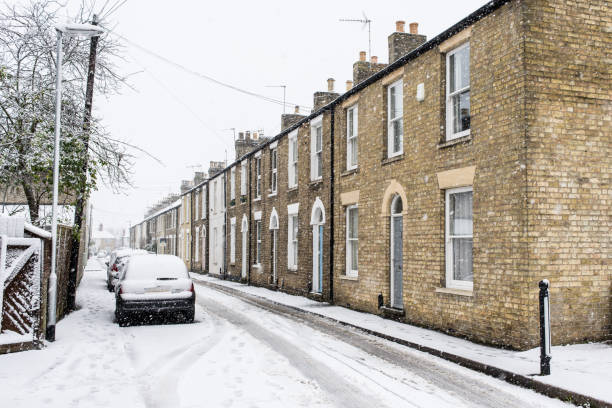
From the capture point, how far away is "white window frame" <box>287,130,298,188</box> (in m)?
20.7

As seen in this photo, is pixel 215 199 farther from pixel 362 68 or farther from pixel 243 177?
pixel 362 68

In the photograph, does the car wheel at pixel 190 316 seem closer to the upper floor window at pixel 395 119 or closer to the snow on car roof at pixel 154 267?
the snow on car roof at pixel 154 267

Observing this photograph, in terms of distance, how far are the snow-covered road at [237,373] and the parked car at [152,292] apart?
1.83ft

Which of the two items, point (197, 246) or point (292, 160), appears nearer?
point (292, 160)

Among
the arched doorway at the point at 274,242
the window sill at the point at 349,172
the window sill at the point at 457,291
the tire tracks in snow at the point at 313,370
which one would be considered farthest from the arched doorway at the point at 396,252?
the arched doorway at the point at 274,242

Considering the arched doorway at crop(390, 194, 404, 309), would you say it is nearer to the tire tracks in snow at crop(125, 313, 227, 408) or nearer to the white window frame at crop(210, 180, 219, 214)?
the tire tracks in snow at crop(125, 313, 227, 408)

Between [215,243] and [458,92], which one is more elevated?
[458,92]

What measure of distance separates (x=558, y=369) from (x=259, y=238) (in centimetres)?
1817

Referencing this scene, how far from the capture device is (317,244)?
1798 cm

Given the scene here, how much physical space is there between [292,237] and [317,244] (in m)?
2.73

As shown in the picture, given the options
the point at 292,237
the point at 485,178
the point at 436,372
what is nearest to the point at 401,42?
the point at 485,178

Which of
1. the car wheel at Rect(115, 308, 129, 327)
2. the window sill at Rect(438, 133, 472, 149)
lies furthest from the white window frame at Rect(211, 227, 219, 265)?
the window sill at Rect(438, 133, 472, 149)

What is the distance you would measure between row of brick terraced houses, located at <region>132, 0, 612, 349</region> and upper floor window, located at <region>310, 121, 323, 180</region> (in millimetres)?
1886

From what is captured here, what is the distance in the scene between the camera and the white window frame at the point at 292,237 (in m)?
20.2
